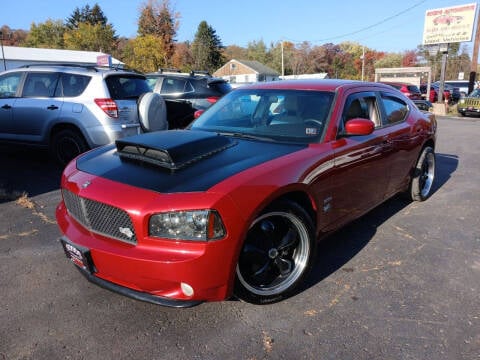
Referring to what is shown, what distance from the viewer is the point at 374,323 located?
263 cm

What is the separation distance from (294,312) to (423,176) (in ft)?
11.8

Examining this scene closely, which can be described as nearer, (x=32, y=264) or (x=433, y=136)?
(x=32, y=264)

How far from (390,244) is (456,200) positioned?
2179 mm

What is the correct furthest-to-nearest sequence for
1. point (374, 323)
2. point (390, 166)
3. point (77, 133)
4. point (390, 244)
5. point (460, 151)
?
point (460, 151) → point (77, 133) → point (390, 166) → point (390, 244) → point (374, 323)

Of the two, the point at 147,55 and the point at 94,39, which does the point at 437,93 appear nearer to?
the point at 147,55

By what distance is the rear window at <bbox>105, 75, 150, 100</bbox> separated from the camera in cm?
650

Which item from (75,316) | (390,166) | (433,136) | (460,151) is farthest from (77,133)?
(460,151)

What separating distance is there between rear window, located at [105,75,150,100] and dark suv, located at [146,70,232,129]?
177 cm

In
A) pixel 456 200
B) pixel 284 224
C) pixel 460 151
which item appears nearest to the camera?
pixel 284 224

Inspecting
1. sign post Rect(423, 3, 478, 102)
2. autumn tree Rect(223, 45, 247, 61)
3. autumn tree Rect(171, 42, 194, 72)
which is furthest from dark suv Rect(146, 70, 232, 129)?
autumn tree Rect(223, 45, 247, 61)

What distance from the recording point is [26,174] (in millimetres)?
6395

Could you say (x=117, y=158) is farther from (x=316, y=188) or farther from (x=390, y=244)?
(x=390, y=244)

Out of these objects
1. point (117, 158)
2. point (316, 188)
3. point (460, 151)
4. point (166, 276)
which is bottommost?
point (460, 151)

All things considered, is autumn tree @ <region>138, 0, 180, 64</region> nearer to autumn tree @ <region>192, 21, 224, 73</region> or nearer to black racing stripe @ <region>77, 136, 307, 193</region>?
autumn tree @ <region>192, 21, 224, 73</region>
